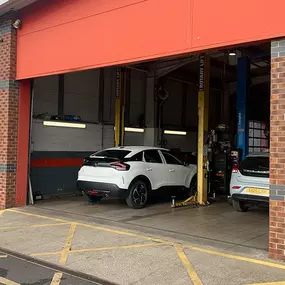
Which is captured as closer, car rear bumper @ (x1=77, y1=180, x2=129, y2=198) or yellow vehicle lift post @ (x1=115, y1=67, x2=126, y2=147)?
car rear bumper @ (x1=77, y1=180, x2=129, y2=198)

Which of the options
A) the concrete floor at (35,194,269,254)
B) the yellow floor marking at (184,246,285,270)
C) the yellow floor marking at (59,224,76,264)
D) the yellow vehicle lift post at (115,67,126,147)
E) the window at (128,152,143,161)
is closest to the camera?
the yellow floor marking at (184,246,285,270)

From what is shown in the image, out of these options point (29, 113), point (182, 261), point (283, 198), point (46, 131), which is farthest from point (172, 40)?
point (46, 131)

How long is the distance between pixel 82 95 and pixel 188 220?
23.3 feet

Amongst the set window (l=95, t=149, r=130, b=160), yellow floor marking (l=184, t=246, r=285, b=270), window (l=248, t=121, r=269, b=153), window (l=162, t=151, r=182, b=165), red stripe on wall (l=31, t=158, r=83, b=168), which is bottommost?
yellow floor marking (l=184, t=246, r=285, b=270)

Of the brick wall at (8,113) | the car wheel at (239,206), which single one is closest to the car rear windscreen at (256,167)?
the car wheel at (239,206)

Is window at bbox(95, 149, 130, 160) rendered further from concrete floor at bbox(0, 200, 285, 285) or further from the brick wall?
the brick wall

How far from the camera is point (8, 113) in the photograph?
10.2 meters

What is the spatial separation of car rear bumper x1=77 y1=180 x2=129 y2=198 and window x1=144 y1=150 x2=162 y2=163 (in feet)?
4.34

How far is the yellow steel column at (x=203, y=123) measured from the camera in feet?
35.7

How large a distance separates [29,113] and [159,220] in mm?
4822

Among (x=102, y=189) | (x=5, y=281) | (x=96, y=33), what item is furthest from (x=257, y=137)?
(x=5, y=281)

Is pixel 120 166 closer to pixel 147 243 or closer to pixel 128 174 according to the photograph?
pixel 128 174

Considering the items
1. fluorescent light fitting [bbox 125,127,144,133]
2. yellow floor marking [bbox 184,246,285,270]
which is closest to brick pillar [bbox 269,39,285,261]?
yellow floor marking [bbox 184,246,285,270]

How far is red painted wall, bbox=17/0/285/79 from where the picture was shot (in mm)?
5828
